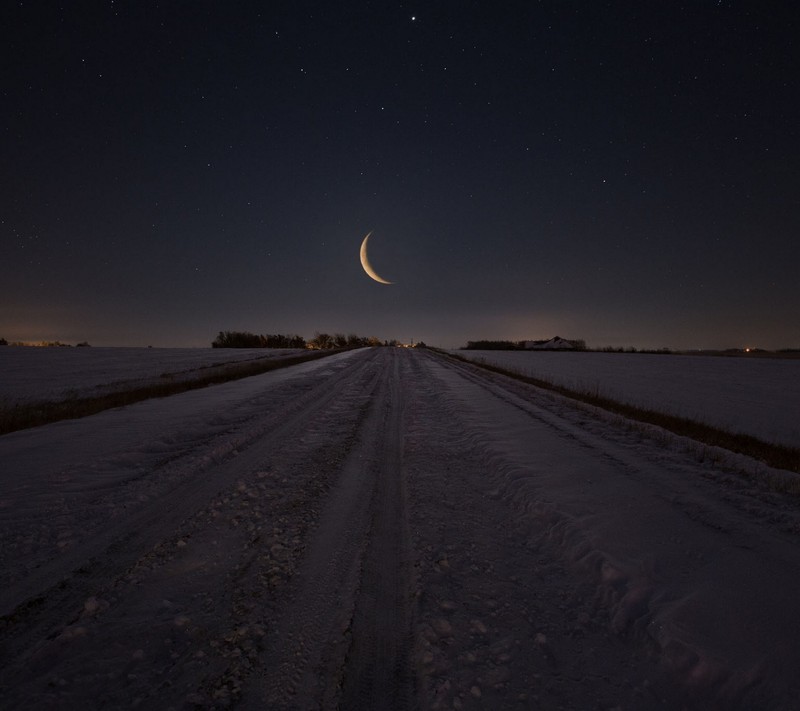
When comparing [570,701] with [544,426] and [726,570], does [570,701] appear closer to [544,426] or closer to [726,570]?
[726,570]

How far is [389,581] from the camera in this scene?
10.1ft

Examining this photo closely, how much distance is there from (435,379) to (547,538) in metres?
13.6

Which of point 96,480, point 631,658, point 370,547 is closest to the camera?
point 631,658

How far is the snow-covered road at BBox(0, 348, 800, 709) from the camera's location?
2.14m

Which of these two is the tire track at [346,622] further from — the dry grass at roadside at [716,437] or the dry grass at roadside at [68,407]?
the dry grass at roadside at [68,407]

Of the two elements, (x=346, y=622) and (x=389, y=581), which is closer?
(x=346, y=622)

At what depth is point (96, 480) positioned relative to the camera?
5.06 m

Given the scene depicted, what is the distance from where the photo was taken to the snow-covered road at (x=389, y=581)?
7.03 ft

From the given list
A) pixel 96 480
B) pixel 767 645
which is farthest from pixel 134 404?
pixel 767 645

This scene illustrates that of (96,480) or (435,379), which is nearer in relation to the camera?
(96,480)

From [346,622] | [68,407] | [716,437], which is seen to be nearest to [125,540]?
[346,622]

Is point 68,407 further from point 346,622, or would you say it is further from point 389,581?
point 346,622

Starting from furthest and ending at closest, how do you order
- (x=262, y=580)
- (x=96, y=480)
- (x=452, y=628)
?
(x=96, y=480), (x=262, y=580), (x=452, y=628)

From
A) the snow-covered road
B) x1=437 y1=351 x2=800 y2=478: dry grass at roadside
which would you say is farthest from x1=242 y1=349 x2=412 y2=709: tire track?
x1=437 y1=351 x2=800 y2=478: dry grass at roadside
